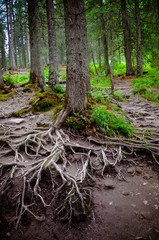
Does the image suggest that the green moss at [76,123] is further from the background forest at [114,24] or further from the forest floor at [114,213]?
the background forest at [114,24]

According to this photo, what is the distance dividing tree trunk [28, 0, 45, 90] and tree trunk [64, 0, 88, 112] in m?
4.44

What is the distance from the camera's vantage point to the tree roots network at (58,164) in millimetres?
2590

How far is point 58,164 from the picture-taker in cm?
352

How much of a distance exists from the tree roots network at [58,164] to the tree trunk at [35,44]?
504cm

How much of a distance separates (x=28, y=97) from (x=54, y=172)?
5.83 metres

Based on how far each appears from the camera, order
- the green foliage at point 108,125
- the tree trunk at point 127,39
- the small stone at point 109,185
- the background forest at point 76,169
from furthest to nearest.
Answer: the tree trunk at point 127,39, the green foliage at point 108,125, the small stone at point 109,185, the background forest at point 76,169

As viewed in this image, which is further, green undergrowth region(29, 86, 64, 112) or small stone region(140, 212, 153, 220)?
green undergrowth region(29, 86, 64, 112)

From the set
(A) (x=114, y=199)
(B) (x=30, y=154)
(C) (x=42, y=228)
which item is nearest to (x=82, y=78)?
(B) (x=30, y=154)

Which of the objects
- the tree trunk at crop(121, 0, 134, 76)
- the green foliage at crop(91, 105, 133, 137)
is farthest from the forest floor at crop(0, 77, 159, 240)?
the tree trunk at crop(121, 0, 134, 76)

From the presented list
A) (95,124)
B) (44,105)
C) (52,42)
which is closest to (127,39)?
(52,42)

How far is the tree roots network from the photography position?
2590 mm

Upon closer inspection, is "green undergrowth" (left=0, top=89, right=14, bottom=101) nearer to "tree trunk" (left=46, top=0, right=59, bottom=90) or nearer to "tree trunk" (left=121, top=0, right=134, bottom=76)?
"tree trunk" (left=46, top=0, right=59, bottom=90)

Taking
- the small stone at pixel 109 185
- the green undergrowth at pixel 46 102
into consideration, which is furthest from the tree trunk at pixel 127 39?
the small stone at pixel 109 185

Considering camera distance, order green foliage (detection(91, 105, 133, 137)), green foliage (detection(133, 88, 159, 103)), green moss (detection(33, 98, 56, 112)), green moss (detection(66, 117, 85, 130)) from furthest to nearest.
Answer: green foliage (detection(133, 88, 159, 103))
green moss (detection(33, 98, 56, 112))
green foliage (detection(91, 105, 133, 137))
green moss (detection(66, 117, 85, 130))
